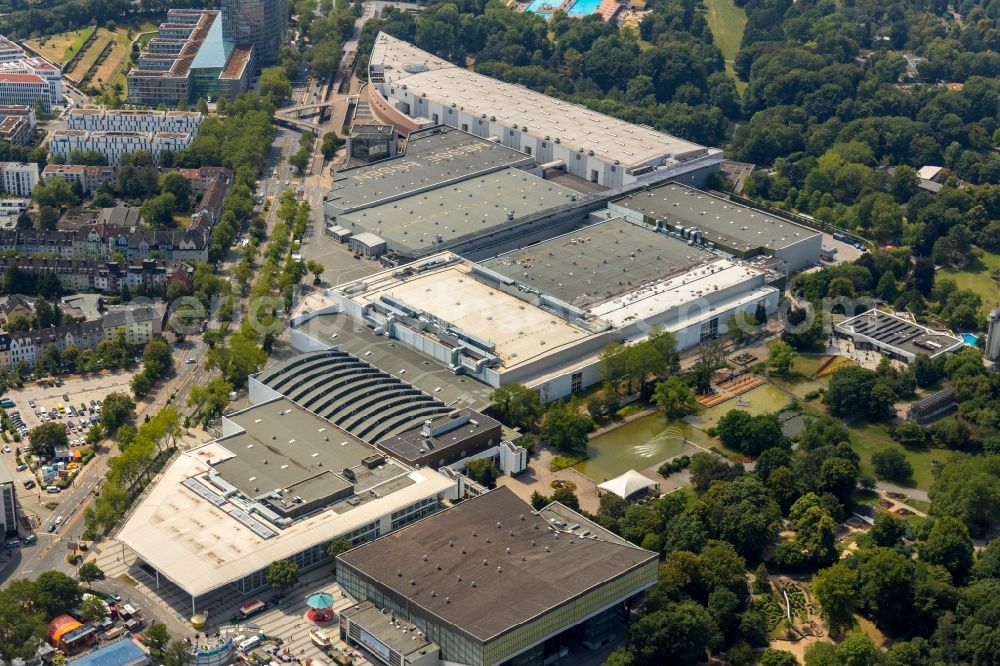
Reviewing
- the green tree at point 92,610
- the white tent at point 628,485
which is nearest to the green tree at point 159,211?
the white tent at point 628,485

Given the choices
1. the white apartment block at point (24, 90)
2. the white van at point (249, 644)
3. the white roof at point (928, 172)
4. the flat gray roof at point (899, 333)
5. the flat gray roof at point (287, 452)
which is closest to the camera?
the white van at point (249, 644)

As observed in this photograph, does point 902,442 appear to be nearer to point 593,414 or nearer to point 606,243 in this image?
point 593,414

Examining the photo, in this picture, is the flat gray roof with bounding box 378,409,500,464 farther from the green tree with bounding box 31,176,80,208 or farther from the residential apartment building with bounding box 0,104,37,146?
the residential apartment building with bounding box 0,104,37,146

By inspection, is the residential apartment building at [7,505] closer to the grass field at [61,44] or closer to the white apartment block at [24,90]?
the white apartment block at [24,90]

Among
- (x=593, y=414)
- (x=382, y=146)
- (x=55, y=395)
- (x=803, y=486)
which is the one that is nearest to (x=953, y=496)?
(x=803, y=486)

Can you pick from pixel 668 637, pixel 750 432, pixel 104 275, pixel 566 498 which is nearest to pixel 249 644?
pixel 668 637

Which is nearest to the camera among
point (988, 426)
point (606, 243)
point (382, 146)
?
point (988, 426)

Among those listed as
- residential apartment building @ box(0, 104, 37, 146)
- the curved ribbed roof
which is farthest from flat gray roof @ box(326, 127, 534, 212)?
residential apartment building @ box(0, 104, 37, 146)
